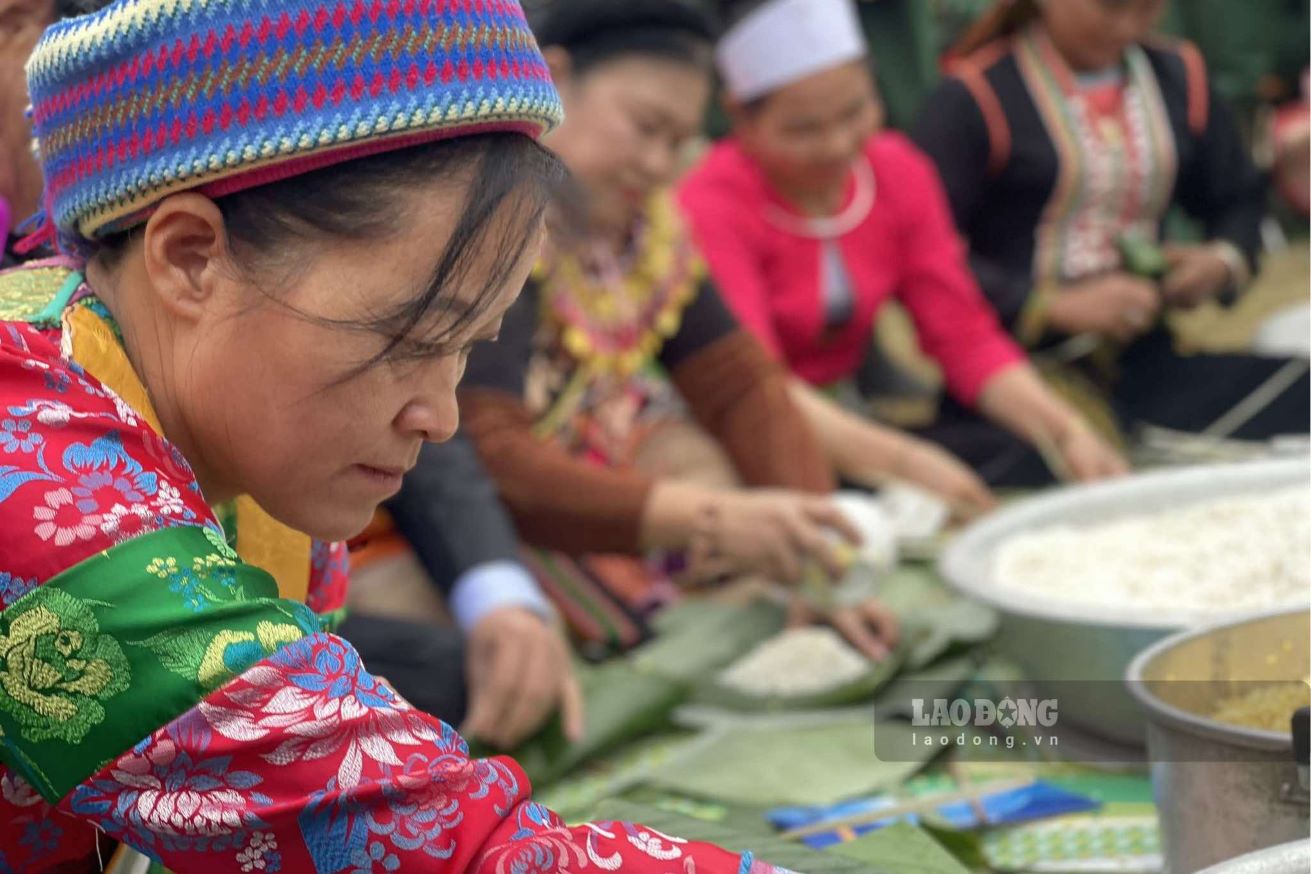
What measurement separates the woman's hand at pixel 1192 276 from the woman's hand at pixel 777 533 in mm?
1711

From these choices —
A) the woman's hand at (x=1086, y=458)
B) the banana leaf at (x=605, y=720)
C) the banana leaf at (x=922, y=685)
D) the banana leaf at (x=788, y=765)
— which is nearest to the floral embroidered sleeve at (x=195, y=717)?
the banana leaf at (x=788, y=765)

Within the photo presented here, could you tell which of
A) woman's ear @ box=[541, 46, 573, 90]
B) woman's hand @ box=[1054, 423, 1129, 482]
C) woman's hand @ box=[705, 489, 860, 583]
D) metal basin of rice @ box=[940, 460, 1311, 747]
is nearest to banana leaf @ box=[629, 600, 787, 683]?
woman's hand @ box=[705, 489, 860, 583]

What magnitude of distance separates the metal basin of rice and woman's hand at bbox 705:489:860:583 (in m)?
0.21

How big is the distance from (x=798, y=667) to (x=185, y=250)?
1557mm

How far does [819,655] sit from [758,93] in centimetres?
132

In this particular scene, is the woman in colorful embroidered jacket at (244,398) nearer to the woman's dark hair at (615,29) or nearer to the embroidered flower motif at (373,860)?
the embroidered flower motif at (373,860)

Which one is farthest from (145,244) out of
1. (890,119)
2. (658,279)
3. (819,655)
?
(890,119)

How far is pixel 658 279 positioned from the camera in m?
2.77

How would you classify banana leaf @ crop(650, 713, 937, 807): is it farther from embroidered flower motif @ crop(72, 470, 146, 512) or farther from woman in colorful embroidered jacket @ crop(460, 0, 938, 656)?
embroidered flower motif @ crop(72, 470, 146, 512)

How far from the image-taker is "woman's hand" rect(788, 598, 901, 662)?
2420mm

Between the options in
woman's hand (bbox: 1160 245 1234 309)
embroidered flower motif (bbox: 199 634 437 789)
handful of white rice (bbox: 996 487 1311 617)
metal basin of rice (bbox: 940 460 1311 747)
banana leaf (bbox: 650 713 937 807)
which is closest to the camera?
embroidered flower motif (bbox: 199 634 437 789)

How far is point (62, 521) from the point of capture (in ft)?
2.82

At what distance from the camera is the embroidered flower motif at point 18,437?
0.88 m

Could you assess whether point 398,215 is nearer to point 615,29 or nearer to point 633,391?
point 615,29
